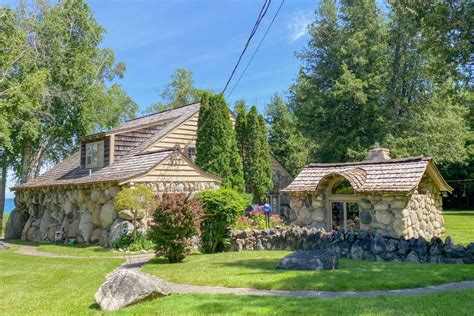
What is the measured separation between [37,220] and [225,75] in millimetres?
18550

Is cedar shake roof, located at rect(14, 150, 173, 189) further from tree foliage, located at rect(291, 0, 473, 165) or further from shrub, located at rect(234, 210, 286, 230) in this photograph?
tree foliage, located at rect(291, 0, 473, 165)

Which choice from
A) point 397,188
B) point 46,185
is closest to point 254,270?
point 397,188

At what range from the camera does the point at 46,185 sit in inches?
870

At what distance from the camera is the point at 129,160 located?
67.5ft

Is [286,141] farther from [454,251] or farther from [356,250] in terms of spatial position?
[454,251]

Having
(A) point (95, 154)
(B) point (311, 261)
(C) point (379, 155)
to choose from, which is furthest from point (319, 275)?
(A) point (95, 154)

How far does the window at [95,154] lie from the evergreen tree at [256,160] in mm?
9248

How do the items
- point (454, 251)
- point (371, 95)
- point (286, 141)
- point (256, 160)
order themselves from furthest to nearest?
point (286, 141)
point (371, 95)
point (256, 160)
point (454, 251)

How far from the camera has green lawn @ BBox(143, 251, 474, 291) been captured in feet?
26.2

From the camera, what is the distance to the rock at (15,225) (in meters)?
25.6

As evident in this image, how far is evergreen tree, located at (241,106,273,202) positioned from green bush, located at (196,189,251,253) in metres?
11.8

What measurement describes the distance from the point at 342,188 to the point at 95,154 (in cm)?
1387

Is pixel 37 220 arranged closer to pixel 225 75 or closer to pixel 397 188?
pixel 225 75

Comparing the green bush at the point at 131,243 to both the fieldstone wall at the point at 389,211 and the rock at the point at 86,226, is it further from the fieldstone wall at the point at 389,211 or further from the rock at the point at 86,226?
the fieldstone wall at the point at 389,211
